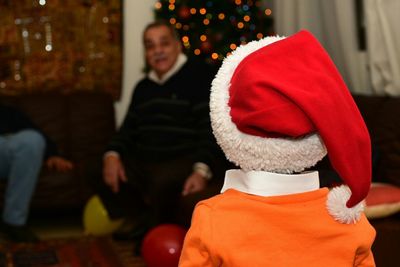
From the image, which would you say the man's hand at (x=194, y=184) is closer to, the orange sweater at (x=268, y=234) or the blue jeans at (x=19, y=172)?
the blue jeans at (x=19, y=172)

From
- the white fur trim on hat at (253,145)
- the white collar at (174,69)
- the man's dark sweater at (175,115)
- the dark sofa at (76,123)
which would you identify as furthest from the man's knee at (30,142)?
the white fur trim on hat at (253,145)

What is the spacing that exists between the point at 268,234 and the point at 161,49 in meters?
2.59

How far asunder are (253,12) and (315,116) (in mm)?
3574

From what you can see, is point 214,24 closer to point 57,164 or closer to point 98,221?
point 57,164

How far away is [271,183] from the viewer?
4.31 feet

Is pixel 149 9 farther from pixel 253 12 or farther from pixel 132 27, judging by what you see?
pixel 253 12

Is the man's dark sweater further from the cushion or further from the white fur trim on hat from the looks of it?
the white fur trim on hat

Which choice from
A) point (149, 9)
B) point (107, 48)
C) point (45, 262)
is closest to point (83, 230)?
point (45, 262)

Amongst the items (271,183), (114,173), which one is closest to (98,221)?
(114,173)

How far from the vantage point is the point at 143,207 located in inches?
151

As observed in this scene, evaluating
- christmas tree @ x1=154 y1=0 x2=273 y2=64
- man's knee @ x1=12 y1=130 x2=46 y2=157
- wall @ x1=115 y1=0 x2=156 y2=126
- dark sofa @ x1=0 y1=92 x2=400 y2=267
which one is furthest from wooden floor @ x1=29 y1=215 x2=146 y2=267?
christmas tree @ x1=154 y1=0 x2=273 y2=64

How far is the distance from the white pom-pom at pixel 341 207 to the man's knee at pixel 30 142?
282 cm

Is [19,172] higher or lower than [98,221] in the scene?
higher

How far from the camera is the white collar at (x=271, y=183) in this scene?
1.31 m
